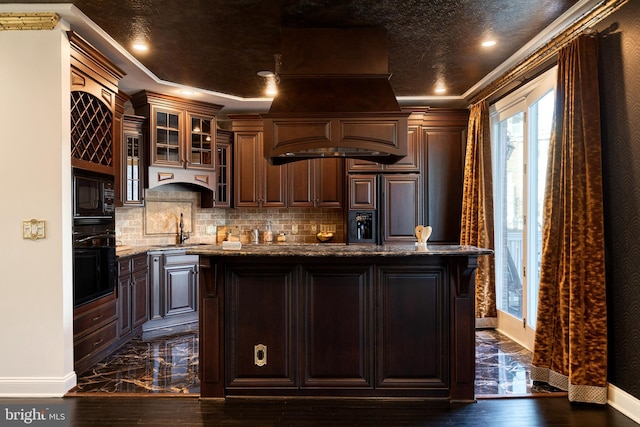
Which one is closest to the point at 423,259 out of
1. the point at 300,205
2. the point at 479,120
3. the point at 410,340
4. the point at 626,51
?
the point at 410,340

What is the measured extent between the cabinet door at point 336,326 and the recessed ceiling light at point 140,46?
2.42 m

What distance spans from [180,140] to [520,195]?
12.9 ft

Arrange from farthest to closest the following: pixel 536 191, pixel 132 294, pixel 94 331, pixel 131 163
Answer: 1. pixel 131 163
2. pixel 132 294
3. pixel 536 191
4. pixel 94 331

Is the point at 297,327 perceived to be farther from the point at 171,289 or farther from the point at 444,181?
the point at 444,181

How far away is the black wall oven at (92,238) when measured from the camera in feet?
11.4

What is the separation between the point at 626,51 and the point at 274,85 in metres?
3.36

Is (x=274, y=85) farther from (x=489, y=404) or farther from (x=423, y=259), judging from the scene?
(x=489, y=404)

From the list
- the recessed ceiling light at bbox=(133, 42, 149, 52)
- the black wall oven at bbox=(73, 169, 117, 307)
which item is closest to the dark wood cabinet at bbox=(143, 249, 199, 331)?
the black wall oven at bbox=(73, 169, 117, 307)

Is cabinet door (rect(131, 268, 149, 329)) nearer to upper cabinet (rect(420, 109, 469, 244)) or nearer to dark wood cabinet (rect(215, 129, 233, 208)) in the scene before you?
dark wood cabinet (rect(215, 129, 233, 208))

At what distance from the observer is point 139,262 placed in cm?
466

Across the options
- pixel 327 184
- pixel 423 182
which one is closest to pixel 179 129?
pixel 327 184

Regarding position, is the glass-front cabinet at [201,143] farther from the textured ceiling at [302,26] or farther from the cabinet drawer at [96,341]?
the cabinet drawer at [96,341]

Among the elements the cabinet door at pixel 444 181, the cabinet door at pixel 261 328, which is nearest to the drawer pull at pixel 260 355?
the cabinet door at pixel 261 328

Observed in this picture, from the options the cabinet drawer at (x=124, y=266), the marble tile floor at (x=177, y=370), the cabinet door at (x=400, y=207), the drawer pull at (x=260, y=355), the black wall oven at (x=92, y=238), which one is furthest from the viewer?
the cabinet door at (x=400, y=207)
